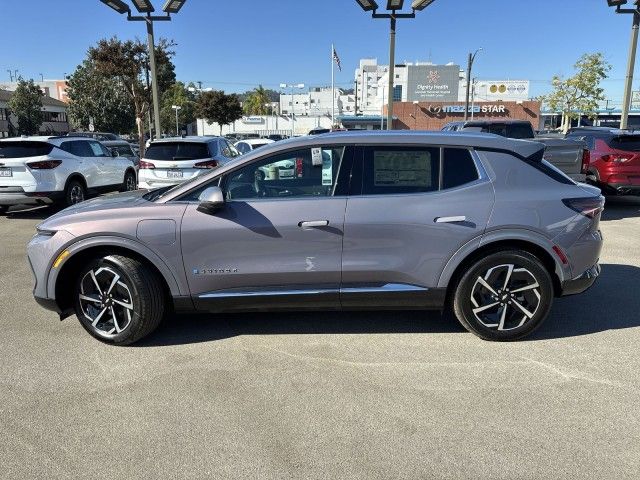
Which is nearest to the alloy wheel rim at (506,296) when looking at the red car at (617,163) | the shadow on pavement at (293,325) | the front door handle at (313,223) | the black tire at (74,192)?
the shadow on pavement at (293,325)

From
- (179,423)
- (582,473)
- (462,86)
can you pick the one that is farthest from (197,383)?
(462,86)

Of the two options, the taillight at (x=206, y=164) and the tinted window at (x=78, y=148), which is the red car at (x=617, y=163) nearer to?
the taillight at (x=206, y=164)

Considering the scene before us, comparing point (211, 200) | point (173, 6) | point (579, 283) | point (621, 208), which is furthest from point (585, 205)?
point (173, 6)

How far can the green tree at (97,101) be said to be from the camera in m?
50.7

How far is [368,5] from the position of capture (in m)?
11.6

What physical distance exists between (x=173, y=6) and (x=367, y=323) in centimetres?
1086

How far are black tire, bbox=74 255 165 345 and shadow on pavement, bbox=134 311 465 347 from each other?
20 cm

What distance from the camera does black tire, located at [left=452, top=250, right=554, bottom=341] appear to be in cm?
388

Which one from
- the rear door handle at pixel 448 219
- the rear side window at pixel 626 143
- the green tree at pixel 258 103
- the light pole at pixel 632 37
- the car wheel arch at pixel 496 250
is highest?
the green tree at pixel 258 103

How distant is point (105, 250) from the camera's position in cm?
394

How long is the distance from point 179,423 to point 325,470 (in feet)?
3.18

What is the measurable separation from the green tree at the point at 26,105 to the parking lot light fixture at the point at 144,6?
53281 millimetres

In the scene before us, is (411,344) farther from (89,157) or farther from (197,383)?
(89,157)

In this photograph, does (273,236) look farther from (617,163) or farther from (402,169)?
(617,163)
